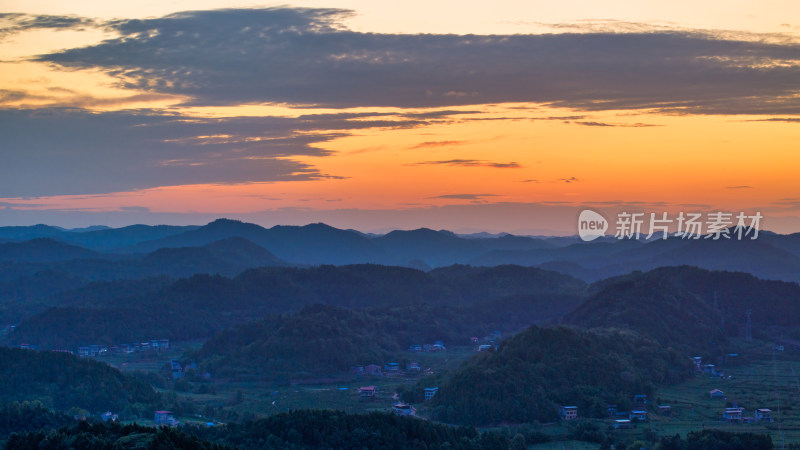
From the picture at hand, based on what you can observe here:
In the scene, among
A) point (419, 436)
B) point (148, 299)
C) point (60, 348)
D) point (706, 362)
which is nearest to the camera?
point (419, 436)

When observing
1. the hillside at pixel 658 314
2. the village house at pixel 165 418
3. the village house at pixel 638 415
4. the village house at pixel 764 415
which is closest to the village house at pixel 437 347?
the hillside at pixel 658 314

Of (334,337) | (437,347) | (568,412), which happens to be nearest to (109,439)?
(568,412)

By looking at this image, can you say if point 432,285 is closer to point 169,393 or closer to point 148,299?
point 148,299

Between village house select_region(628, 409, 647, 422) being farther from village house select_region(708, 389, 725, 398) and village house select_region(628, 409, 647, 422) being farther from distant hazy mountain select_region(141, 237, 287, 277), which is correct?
distant hazy mountain select_region(141, 237, 287, 277)

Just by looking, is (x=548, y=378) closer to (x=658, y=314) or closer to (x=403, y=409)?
(x=403, y=409)

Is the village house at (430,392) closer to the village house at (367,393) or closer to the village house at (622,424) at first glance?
the village house at (367,393)

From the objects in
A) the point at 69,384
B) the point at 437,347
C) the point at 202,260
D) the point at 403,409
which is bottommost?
the point at 437,347

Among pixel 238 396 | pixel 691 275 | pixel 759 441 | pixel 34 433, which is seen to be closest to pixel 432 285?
pixel 691 275
